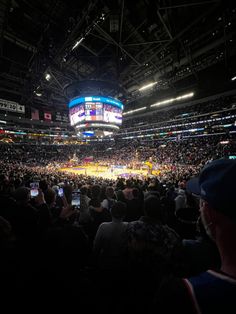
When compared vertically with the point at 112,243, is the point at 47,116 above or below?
above

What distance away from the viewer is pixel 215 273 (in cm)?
70

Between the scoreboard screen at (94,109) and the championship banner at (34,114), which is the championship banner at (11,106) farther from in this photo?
the scoreboard screen at (94,109)

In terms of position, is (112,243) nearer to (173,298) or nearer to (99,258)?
(99,258)

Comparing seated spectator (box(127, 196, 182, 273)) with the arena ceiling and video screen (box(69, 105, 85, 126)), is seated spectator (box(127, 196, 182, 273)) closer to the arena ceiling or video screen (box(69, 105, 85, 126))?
the arena ceiling

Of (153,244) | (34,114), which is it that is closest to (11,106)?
(34,114)

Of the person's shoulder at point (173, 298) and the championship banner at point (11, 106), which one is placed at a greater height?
the championship banner at point (11, 106)

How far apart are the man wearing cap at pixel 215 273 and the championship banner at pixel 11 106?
1530 cm

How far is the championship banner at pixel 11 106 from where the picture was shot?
12.2 metres

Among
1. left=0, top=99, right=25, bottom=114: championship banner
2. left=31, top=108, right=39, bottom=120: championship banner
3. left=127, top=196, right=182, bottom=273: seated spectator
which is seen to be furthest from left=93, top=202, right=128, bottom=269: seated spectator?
left=31, top=108, right=39, bottom=120: championship banner

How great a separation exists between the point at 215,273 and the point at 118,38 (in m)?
9.76

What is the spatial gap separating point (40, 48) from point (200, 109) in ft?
125

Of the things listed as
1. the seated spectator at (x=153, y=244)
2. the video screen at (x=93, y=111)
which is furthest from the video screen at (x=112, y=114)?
the seated spectator at (x=153, y=244)

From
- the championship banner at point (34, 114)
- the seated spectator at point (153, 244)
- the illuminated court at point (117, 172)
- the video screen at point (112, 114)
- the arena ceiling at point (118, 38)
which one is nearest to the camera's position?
the seated spectator at point (153, 244)

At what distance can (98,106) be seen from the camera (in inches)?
444
